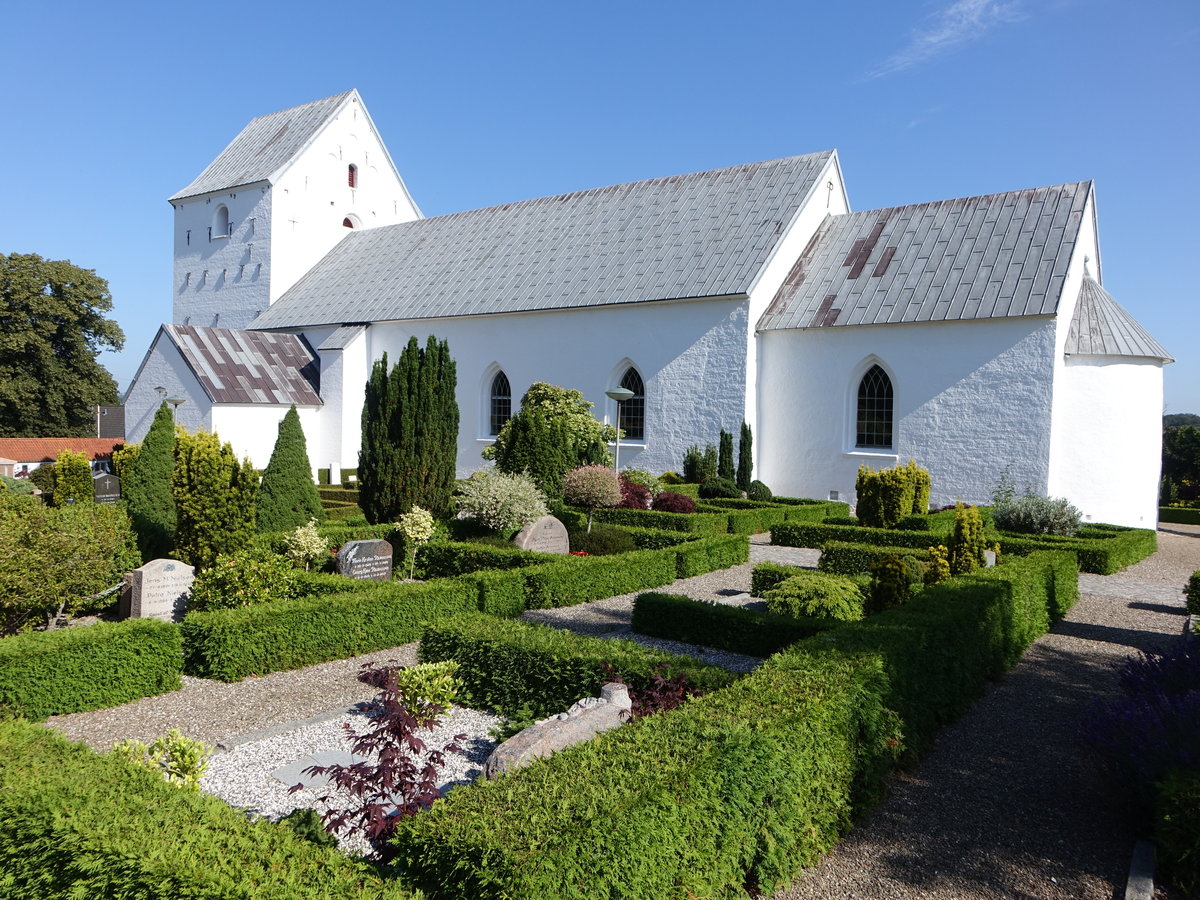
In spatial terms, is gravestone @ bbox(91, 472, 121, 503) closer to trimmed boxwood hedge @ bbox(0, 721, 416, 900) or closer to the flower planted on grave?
the flower planted on grave

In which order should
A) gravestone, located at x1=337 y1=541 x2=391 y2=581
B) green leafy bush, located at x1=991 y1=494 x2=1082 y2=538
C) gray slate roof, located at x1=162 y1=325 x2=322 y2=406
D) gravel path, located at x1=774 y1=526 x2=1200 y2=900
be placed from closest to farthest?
gravel path, located at x1=774 y1=526 x2=1200 y2=900 → gravestone, located at x1=337 y1=541 x2=391 y2=581 → green leafy bush, located at x1=991 y1=494 x2=1082 y2=538 → gray slate roof, located at x1=162 y1=325 x2=322 y2=406

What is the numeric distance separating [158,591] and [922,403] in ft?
50.3

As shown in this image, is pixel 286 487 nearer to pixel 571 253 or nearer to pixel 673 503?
pixel 673 503

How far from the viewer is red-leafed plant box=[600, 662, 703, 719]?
592 centimetres

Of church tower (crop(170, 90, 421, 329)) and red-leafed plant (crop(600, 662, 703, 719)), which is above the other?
church tower (crop(170, 90, 421, 329))

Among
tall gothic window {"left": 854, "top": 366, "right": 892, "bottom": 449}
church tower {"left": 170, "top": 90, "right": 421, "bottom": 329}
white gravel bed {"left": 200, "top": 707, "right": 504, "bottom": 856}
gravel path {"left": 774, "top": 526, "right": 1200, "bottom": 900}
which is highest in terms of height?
church tower {"left": 170, "top": 90, "right": 421, "bottom": 329}

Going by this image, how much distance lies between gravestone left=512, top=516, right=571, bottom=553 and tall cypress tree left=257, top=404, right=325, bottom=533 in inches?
124

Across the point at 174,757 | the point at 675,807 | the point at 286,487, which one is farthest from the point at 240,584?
the point at 675,807

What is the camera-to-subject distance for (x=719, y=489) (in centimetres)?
1891

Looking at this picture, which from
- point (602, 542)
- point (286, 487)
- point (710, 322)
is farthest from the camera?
point (710, 322)

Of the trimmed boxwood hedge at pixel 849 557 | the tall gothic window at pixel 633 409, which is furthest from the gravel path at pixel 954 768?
the tall gothic window at pixel 633 409

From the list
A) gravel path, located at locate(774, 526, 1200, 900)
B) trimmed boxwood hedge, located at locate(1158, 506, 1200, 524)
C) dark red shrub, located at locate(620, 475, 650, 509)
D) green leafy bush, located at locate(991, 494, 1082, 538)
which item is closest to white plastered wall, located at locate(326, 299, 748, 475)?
dark red shrub, located at locate(620, 475, 650, 509)

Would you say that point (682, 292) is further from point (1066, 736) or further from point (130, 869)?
point (130, 869)

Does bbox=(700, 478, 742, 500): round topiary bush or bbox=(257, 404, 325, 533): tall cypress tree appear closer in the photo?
bbox=(257, 404, 325, 533): tall cypress tree
